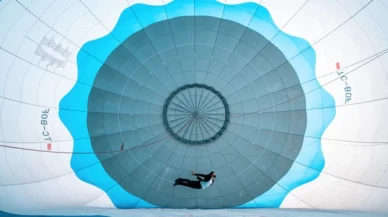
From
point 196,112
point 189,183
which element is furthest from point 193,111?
point 189,183

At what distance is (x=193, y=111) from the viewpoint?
727cm

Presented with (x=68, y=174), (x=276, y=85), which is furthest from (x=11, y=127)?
(x=276, y=85)

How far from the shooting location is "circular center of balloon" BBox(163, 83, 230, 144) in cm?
730

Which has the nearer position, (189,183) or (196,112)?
(189,183)

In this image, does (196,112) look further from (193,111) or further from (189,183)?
(189,183)

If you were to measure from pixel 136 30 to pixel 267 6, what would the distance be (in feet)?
9.18

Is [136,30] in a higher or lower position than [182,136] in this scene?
higher

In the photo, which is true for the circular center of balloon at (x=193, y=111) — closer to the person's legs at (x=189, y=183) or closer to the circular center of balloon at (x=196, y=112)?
the circular center of balloon at (x=196, y=112)

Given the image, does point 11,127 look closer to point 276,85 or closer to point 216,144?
point 216,144

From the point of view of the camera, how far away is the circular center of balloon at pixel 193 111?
7301mm

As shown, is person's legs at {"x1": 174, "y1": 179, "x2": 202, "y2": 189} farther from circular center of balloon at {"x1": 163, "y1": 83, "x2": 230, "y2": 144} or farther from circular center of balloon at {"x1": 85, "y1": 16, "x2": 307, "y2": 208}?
circular center of balloon at {"x1": 163, "y1": 83, "x2": 230, "y2": 144}

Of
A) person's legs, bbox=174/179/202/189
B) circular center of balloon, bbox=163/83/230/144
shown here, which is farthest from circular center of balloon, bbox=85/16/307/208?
person's legs, bbox=174/179/202/189

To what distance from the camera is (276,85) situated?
284 inches

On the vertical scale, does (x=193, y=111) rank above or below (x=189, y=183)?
above
